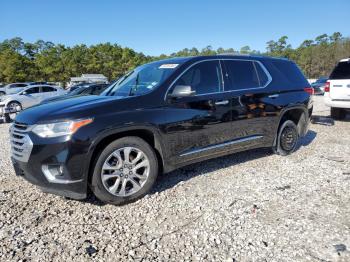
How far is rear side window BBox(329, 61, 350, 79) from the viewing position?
827cm

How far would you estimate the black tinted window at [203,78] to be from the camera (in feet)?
13.2

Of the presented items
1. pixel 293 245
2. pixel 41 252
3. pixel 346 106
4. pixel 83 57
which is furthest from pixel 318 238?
pixel 83 57

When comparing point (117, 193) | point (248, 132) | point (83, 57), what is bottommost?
point (117, 193)

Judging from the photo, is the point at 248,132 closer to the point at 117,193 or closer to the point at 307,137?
the point at 117,193

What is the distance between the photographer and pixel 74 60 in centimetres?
5359

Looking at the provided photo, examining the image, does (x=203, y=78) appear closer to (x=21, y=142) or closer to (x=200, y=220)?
(x=200, y=220)

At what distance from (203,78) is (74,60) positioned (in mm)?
54263

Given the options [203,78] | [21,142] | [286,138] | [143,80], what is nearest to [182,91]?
[203,78]

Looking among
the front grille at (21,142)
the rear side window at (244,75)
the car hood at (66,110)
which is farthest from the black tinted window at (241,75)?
the front grille at (21,142)

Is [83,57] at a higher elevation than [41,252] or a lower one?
higher

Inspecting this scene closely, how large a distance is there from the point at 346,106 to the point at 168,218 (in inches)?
281

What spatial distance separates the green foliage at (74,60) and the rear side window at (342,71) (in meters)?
40.3

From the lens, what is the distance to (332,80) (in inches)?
334

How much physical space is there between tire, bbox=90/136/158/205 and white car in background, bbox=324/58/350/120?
6.82 m
